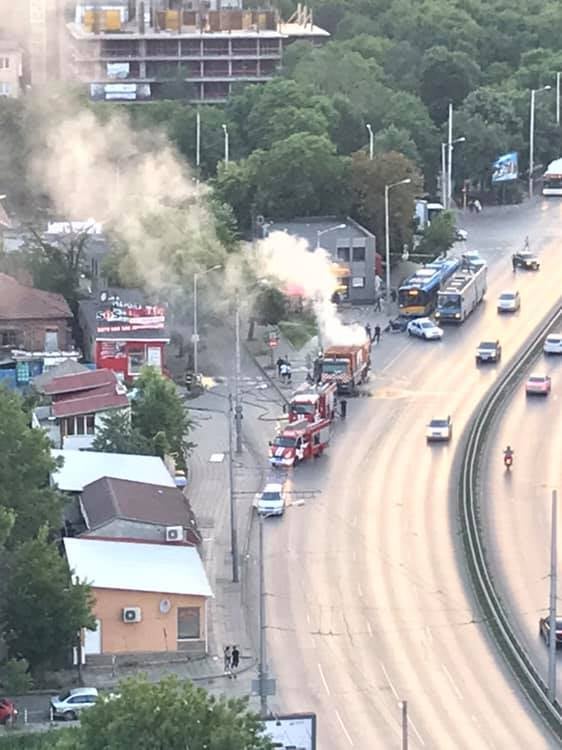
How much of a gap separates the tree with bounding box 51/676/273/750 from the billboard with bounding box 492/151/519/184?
3184cm

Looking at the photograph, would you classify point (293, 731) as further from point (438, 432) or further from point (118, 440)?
point (438, 432)

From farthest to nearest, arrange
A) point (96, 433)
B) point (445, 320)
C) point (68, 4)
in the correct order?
point (68, 4) → point (445, 320) → point (96, 433)

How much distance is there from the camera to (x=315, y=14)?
70.9 meters

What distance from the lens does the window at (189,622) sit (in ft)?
90.0

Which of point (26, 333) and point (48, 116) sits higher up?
point (48, 116)

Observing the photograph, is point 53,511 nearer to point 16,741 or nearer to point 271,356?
point 16,741

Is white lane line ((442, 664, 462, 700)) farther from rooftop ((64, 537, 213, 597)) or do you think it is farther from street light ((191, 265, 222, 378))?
street light ((191, 265, 222, 378))

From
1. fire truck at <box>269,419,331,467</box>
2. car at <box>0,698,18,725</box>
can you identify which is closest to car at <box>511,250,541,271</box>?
fire truck at <box>269,419,331,467</box>


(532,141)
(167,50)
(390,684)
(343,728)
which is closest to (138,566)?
(390,684)

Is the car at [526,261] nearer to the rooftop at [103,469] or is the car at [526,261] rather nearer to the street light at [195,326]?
the street light at [195,326]

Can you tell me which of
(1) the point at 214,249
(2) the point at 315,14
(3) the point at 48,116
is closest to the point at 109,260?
(1) the point at 214,249

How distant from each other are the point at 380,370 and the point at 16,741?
15206 millimetres

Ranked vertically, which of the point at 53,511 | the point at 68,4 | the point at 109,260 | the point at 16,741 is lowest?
the point at 16,741

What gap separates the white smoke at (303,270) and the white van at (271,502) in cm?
801
